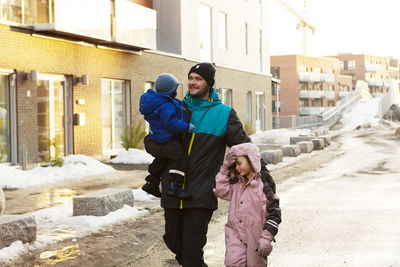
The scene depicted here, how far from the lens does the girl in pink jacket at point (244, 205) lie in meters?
4.27

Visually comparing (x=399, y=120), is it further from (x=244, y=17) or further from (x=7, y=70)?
(x=7, y=70)

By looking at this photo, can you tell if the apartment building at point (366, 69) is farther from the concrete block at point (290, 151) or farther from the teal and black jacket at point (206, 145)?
the teal and black jacket at point (206, 145)

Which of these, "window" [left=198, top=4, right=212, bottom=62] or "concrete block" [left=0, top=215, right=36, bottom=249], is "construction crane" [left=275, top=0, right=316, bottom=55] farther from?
"concrete block" [left=0, top=215, right=36, bottom=249]

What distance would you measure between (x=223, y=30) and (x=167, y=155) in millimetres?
29468

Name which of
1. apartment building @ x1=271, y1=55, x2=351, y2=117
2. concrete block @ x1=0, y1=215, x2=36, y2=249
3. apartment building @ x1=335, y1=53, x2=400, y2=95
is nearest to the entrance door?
concrete block @ x1=0, y1=215, x2=36, y2=249

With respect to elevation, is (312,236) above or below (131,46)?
below

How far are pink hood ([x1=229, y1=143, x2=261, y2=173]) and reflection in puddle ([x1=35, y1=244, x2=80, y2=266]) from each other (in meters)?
2.62

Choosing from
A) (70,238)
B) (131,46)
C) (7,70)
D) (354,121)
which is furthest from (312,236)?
(354,121)

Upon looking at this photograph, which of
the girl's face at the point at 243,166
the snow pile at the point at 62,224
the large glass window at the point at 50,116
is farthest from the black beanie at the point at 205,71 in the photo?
the large glass window at the point at 50,116

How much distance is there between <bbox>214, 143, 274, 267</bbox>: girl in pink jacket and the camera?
427cm

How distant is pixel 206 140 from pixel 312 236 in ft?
10.8

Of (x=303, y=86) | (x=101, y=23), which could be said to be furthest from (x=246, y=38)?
(x=303, y=86)

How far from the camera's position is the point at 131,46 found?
71.7 feet

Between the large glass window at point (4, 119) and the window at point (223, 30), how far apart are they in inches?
708
